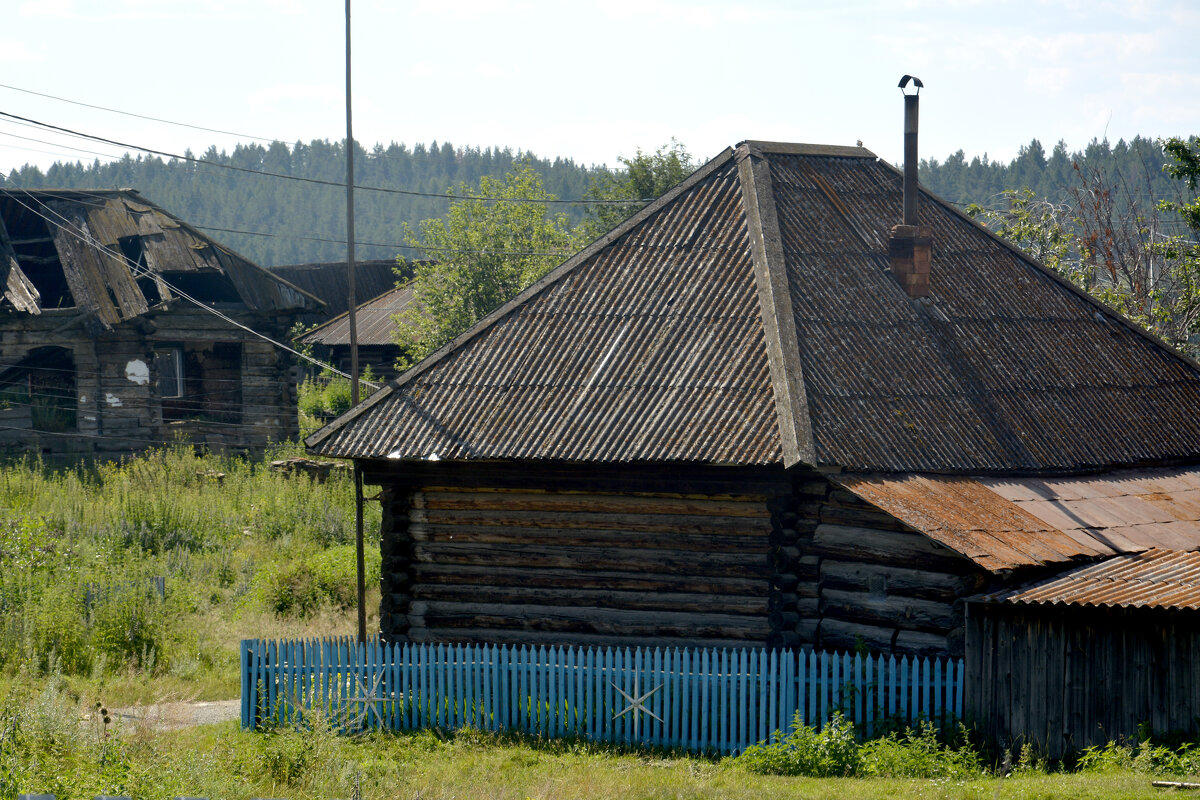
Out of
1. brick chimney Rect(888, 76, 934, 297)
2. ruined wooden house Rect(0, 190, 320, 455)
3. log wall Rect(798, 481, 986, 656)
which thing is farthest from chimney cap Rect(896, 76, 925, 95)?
ruined wooden house Rect(0, 190, 320, 455)

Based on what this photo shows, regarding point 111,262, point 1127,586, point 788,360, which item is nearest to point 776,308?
point 788,360

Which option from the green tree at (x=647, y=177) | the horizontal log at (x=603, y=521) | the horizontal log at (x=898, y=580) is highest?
the green tree at (x=647, y=177)

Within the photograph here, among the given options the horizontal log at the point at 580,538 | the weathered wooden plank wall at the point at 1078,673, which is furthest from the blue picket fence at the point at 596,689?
the horizontal log at the point at 580,538

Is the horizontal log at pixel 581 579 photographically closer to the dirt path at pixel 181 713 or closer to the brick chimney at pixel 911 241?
the dirt path at pixel 181 713

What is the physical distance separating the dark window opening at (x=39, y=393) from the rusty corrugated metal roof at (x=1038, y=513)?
67.4 ft

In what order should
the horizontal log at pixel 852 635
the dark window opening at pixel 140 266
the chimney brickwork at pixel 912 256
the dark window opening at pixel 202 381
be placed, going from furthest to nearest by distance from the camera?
the dark window opening at pixel 202 381, the dark window opening at pixel 140 266, the chimney brickwork at pixel 912 256, the horizontal log at pixel 852 635

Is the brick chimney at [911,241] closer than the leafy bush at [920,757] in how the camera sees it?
No

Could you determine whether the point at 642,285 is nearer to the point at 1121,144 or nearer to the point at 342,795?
the point at 342,795

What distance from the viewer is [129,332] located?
26391mm

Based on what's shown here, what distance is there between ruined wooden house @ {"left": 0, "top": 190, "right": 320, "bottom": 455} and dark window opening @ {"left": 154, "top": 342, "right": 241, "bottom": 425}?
3 cm

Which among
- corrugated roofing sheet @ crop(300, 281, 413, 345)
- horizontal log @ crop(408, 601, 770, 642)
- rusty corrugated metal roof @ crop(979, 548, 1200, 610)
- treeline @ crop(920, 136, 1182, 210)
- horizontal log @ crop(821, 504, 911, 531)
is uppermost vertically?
treeline @ crop(920, 136, 1182, 210)

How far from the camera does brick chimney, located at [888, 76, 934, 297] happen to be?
1409 centimetres

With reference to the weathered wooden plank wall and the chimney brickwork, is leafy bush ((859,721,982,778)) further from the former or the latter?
the chimney brickwork

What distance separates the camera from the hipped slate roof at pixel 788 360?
12.1 metres
